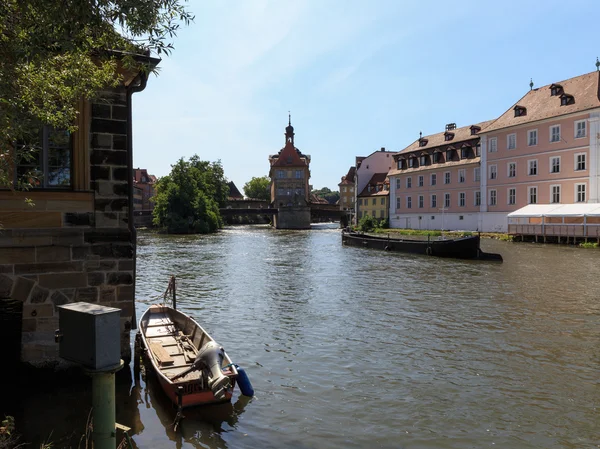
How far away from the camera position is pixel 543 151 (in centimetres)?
4803

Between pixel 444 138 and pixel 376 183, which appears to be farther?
pixel 376 183

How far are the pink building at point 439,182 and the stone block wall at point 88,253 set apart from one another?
52.4 metres

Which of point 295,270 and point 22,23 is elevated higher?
point 22,23

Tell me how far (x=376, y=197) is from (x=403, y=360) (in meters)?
68.4

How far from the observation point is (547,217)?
44094 millimetres

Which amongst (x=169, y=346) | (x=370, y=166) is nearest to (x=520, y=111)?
(x=370, y=166)

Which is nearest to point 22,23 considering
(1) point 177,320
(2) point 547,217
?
(1) point 177,320

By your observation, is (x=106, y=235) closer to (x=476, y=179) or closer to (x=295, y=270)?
(x=295, y=270)

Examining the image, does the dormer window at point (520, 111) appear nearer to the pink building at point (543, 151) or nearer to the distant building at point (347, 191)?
the pink building at point (543, 151)

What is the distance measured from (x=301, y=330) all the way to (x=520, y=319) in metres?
6.40

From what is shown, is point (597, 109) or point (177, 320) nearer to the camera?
Result: point (177, 320)

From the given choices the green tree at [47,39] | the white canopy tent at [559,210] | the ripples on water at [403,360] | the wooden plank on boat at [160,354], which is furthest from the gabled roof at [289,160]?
the green tree at [47,39]

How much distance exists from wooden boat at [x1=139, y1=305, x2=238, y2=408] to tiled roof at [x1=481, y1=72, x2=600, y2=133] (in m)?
44.6

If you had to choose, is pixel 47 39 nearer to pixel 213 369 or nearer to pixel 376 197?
pixel 213 369
